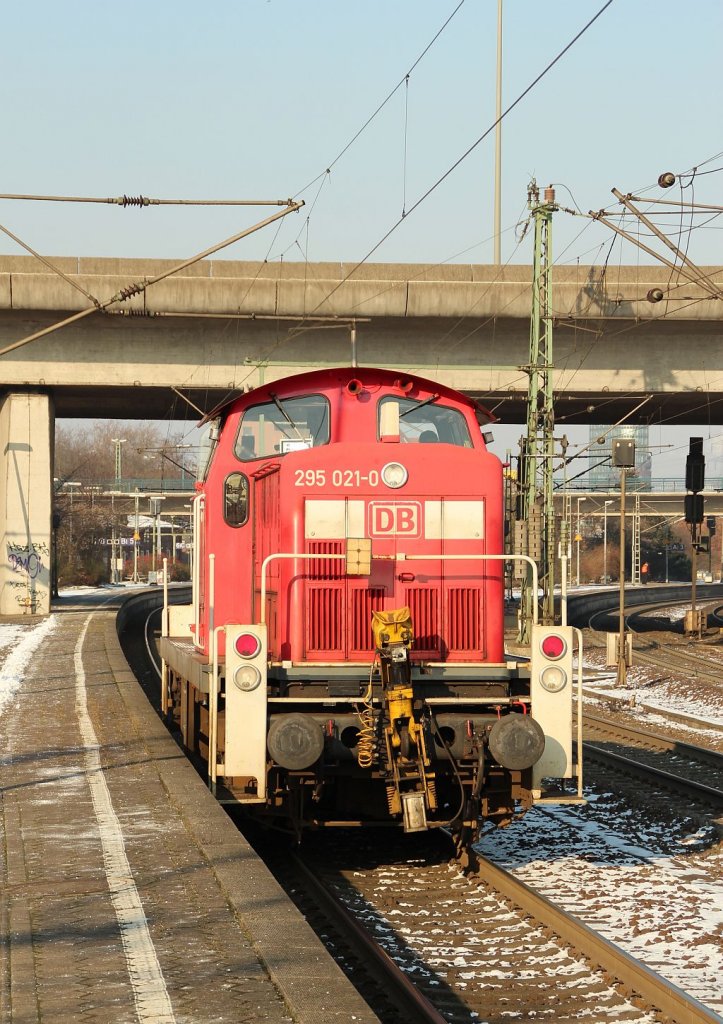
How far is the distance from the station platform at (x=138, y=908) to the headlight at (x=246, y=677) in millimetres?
930

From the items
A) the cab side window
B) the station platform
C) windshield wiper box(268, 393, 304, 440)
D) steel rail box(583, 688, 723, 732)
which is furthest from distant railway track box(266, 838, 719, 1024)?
steel rail box(583, 688, 723, 732)

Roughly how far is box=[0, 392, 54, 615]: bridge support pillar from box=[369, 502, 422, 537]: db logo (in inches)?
996

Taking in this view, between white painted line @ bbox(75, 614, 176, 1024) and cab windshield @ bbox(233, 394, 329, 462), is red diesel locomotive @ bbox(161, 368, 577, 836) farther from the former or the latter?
white painted line @ bbox(75, 614, 176, 1024)

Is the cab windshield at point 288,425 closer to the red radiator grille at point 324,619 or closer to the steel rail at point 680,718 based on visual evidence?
the red radiator grille at point 324,619

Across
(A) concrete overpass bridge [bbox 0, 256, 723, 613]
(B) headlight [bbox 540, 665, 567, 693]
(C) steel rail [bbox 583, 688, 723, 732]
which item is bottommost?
(C) steel rail [bbox 583, 688, 723, 732]

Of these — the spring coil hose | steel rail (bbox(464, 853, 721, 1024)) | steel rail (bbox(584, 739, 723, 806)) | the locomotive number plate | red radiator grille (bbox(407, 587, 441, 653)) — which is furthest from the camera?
steel rail (bbox(584, 739, 723, 806))

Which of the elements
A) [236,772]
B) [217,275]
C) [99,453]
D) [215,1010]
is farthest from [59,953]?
[99,453]

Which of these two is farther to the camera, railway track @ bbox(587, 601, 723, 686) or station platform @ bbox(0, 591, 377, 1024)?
railway track @ bbox(587, 601, 723, 686)

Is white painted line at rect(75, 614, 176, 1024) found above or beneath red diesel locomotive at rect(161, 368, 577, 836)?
beneath

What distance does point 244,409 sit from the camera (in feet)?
32.2

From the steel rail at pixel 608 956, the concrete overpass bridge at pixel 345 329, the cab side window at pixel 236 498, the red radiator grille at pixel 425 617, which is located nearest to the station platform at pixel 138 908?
the steel rail at pixel 608 956

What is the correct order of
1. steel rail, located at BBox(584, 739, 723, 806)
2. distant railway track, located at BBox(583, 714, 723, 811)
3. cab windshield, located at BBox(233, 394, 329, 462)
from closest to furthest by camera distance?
cab windshield, located at BBox(233, 394, 329, 462)
steel rail, located at BBox(584, 739, 723, 806)
distant railway track, located at BBox(583, 714, 723, 811)

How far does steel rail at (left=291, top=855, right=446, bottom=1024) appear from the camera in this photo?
5.87 metres

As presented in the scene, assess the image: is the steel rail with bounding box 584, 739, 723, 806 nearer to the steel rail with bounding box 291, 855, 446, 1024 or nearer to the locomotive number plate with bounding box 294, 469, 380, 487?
the steel rail with bounding box 291, 855, 446, 1024
